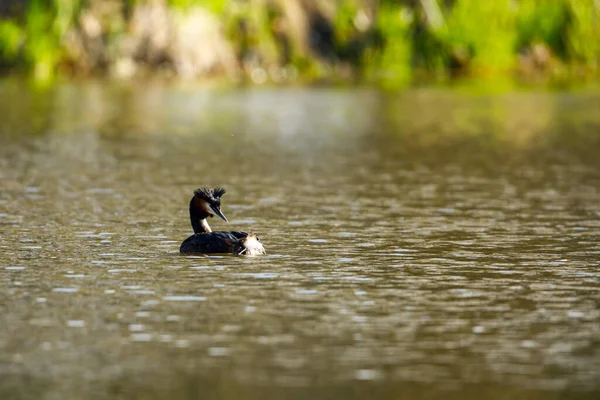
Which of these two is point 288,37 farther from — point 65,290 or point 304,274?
point 65,290

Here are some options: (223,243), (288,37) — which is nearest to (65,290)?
(223,243)

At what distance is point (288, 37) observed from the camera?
102m

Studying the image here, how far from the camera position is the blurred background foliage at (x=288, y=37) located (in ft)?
289

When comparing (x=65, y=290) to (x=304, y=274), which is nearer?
(x=65, y=290)

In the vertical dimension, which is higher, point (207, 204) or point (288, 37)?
point (288, 37)

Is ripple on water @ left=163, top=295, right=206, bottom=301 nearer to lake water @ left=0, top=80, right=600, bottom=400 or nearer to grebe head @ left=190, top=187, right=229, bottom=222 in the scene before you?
lake water @ left=0, top=80, right=600, bottom=400

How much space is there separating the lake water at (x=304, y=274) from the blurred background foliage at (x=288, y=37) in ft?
141

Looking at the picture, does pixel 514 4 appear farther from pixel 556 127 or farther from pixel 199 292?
pixel 199 292

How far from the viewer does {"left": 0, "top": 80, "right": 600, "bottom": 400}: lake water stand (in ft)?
46.2

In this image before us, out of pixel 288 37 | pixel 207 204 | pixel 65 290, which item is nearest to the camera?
pixel 65 290

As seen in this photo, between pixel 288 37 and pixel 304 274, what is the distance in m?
82.9

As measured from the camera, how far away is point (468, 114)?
65.2m

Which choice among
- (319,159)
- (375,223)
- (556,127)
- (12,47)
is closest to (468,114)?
(556,127)

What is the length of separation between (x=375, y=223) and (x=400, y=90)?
2425 inches
